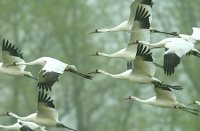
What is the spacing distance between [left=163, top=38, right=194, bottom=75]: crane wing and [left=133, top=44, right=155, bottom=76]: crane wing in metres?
0.71

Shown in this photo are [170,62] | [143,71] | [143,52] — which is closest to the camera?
[170,62]

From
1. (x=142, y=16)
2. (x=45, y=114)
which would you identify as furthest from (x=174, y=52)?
(x=45, y=114)

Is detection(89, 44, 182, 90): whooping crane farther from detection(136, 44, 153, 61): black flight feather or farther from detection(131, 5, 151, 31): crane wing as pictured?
detection(131, 5, 151, 31): crane wing

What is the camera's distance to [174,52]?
20.6 metres

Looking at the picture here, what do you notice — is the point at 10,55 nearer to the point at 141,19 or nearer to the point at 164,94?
the point at 141,19

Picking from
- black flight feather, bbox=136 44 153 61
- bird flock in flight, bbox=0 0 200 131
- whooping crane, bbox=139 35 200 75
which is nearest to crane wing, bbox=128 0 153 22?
bird flock in flight, bbox=0 0 200 131

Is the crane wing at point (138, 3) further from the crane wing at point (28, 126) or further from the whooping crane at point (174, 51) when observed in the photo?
the crane wing at point (28, 126)

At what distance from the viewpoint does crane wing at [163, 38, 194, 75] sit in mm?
20281

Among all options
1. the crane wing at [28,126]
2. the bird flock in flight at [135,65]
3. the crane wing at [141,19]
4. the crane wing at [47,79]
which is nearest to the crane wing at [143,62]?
the bird flock in flight at [135,65]

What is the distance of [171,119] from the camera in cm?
3931

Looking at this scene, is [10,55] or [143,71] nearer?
[143,71]

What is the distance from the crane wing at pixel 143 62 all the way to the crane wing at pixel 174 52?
27.8 inches

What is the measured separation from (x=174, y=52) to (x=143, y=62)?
1707mm

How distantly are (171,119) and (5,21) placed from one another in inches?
269
